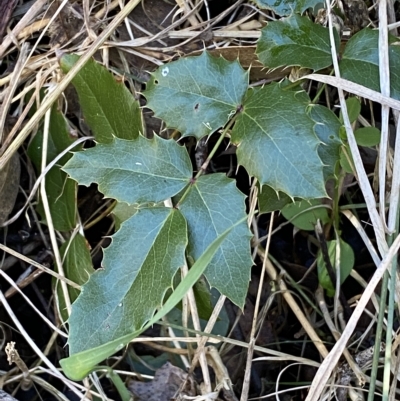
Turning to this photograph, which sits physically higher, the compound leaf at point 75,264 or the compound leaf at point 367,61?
the compound leaf at point 367,61

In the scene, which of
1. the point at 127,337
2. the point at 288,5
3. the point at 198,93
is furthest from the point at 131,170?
the point at 288,5

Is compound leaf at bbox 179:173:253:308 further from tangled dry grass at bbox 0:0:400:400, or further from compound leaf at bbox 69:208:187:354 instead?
tangled dry grass at bbox 0:0:400:400

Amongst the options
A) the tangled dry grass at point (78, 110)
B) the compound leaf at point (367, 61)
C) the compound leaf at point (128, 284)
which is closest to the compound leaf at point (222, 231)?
the compound leaf at point (128, 284)

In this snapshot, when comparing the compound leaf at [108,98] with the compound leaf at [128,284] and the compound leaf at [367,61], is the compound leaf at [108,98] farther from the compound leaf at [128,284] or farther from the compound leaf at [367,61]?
the compound leaf at [367,61]

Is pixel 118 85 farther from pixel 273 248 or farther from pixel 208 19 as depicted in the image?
pixel 273 248

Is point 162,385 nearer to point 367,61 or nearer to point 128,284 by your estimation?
point 128,284

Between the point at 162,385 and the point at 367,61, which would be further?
the point at 162,385
